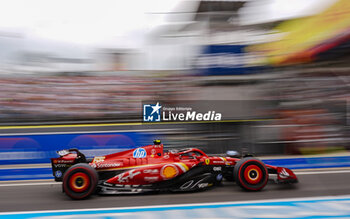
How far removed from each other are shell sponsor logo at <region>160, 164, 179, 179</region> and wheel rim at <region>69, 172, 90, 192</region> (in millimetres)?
1234

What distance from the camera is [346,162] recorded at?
26.1ft

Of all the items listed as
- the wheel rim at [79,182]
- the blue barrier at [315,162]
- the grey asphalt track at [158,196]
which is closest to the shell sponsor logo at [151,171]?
the grey asphalt track at [158,196]

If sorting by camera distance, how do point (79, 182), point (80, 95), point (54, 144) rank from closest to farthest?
point (79, 182), point (54, 144), point (80, 95)

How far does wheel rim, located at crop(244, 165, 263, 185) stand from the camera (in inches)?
217

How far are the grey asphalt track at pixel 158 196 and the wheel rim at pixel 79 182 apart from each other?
210 mm

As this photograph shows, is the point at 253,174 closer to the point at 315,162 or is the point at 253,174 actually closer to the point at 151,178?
the point at 151,178

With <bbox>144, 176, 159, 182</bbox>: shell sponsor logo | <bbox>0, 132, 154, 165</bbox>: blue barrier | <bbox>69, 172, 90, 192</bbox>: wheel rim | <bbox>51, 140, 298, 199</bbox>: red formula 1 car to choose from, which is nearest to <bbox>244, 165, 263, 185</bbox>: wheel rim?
<bbox>51, 140, 298, 199</bbox>: red formula 1 car

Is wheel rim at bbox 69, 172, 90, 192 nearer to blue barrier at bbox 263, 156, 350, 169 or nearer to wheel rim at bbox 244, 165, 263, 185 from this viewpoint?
wheel rim at bbox 244, 165, 263, 185

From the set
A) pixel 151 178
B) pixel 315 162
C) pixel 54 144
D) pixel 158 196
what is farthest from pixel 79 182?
pixel 315 162

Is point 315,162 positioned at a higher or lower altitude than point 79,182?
lower

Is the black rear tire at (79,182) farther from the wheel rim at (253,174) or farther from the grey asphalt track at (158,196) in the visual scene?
the wheel rim at (253,174)

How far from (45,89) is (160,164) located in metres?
6.59

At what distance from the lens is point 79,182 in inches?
211

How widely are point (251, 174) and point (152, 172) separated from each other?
5.51 ft
